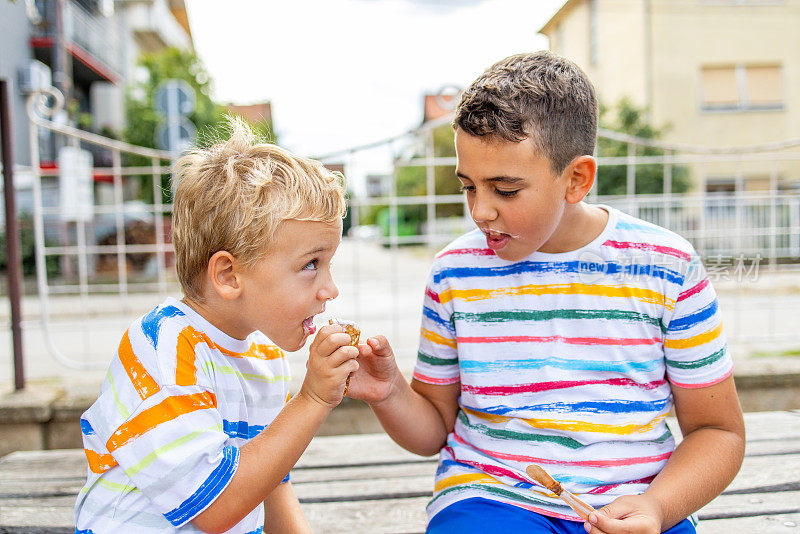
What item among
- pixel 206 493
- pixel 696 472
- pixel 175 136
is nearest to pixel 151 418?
pixel 206 493

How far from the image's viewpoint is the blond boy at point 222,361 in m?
1.03

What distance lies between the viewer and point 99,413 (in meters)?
1.10

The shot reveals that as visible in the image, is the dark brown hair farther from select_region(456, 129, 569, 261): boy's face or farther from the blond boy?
the blond boy

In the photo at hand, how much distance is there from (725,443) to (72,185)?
13.7 feet

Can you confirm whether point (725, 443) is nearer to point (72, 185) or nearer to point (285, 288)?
point (285, 288)

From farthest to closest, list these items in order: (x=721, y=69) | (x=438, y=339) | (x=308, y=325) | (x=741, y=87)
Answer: (x=721, y=69), (x=741, y=87), (x=438, y=339), (x=308, y=325)

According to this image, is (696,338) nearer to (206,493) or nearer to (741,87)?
(206,493)

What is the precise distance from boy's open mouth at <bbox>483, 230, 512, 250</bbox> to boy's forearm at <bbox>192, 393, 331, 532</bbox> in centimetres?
48

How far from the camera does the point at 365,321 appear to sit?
20.4 feet

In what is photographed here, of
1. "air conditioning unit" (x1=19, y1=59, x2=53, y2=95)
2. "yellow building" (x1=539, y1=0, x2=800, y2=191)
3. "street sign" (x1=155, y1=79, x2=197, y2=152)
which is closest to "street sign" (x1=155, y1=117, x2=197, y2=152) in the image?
"street sign" (x1=155, y1=79, x2=197, y2=152)

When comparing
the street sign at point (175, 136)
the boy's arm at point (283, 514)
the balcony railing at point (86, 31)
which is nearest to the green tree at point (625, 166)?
the street sign at point (175, 136)

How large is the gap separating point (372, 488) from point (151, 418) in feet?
2.90

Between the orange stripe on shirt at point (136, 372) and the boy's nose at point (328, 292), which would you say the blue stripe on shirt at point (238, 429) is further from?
the boy's nose at point (328, 292)

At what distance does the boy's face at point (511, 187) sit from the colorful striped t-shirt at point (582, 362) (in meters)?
0.11
